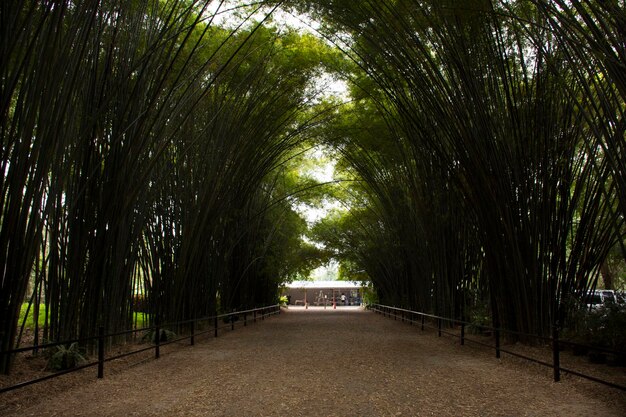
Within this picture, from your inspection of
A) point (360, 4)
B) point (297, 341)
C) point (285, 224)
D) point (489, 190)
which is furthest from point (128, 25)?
point (285, 224)

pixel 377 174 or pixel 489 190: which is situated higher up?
pixel 377 174

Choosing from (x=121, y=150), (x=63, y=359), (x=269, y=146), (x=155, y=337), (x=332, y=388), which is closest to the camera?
(x=332, y=388)

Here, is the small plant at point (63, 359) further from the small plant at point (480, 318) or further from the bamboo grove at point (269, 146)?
the small plant at point (480, 318)

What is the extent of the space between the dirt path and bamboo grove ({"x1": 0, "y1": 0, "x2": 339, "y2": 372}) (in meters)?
1.01

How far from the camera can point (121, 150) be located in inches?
199

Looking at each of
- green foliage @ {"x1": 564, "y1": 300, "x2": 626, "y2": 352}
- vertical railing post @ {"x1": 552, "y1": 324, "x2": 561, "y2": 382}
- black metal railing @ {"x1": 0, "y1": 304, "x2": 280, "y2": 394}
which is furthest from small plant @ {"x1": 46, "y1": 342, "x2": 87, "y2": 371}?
green foliage @ {"x1": 564, "y1": 300, "x2": 626, "y2": 352}

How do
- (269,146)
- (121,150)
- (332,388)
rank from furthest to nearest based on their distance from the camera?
(269,146) → (121,150) → (332,388)

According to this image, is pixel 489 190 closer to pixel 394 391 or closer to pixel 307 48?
pixel 394 391

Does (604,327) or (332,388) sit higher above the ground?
(604,327)

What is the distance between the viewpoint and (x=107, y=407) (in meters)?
3.32

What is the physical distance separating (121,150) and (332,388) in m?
2.92

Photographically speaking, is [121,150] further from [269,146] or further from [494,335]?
[494,335]

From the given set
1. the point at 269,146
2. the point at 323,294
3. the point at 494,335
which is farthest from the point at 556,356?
the point at 323,294

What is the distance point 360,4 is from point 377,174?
6.03m
